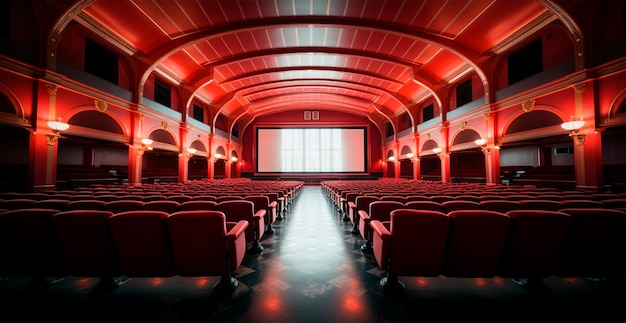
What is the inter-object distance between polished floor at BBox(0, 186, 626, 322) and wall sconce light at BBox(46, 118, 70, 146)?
564 cm

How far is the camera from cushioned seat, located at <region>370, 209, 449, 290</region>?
1.96m

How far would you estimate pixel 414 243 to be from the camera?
2.03 meters

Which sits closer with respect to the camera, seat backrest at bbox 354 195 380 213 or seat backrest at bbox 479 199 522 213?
seat backrest at bbox 479 199 522 213

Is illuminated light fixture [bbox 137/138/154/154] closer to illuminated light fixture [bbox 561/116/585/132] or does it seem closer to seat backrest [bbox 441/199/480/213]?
seat backrest [bbox 441/199/480/213]

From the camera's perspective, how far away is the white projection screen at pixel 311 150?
69.3 ft

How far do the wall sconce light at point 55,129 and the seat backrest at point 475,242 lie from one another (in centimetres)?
909

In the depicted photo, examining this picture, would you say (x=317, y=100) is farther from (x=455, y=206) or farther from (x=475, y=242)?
(x=475, y=242)

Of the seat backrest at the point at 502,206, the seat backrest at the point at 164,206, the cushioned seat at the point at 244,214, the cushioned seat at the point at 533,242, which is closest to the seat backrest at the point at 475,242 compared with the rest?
the cushioned seat at the point at 533,242

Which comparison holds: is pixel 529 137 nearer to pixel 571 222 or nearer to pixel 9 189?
pixel 571 222

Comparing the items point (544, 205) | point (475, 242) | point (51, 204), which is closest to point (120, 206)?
point (51, 204)

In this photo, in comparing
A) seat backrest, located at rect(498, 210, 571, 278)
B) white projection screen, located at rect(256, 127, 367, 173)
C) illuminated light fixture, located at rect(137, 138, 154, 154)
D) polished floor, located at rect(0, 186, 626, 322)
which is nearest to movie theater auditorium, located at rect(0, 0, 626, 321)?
seat backrest, located at rect(498, 210, 571, 278)

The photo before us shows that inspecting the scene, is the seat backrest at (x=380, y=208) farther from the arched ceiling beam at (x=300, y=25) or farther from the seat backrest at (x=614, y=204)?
the arched ceiling beam at (x=300, y=25)

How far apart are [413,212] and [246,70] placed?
39.6 feet

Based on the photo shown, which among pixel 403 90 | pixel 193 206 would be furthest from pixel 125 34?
pixel 403 90
